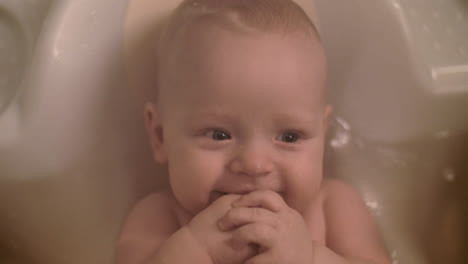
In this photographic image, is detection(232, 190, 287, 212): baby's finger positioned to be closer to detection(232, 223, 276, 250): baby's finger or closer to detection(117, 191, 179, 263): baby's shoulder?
detection(232, 223, 276, 250): baby's finger

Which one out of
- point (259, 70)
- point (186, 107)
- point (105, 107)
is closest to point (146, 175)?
point (105, 107)

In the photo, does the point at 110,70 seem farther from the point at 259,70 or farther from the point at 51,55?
the point at 259,70

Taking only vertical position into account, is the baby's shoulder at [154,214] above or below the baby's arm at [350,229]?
above

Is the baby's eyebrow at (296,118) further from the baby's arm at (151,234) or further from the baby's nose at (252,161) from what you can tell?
the baby's arm at (151,234)

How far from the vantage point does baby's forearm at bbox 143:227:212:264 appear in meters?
0.68

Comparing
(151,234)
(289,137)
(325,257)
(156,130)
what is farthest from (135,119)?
(325,257)

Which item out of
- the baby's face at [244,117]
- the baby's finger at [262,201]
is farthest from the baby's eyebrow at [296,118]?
the baby's finger at [262,201]

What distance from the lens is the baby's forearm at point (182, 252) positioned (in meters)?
0.68

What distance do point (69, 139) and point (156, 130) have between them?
0.54 feet

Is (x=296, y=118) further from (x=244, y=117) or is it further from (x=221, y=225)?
(x=221, y=225)

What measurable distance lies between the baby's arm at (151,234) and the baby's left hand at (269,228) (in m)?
0.08

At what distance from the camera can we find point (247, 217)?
66 centimetres

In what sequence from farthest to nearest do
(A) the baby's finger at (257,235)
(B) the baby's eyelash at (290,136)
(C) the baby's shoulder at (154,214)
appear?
(C) the baby's shoulder at (154,214) → (B) the baby's eyelash at (290,136) → (A) the baby's finger at (257,235)

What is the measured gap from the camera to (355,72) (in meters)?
1.00
